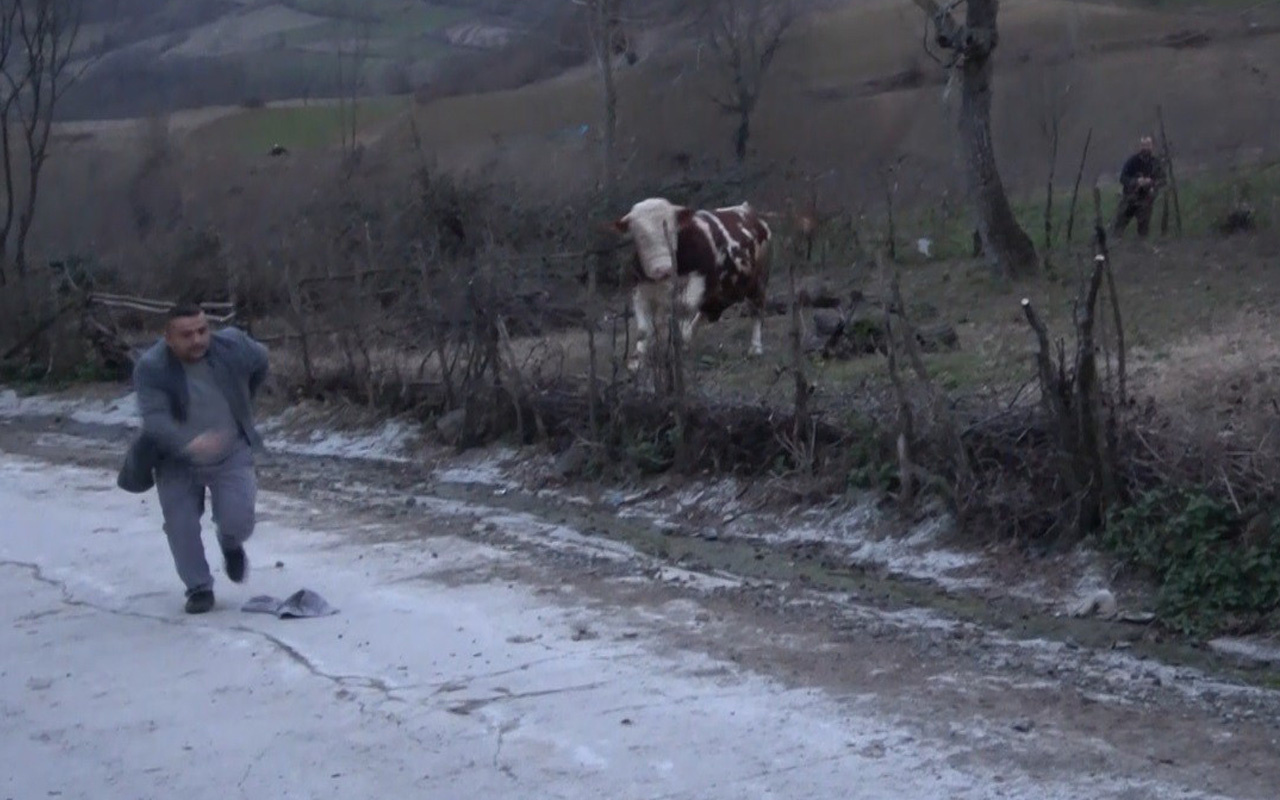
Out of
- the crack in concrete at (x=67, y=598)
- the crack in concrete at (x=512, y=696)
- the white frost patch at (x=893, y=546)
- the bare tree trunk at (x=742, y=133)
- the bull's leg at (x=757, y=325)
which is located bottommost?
the white frost patch at (x=893, y=546)

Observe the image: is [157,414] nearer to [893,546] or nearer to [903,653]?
[903,653]

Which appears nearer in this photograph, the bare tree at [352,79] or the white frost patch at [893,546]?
the white frost patch at [893,546]

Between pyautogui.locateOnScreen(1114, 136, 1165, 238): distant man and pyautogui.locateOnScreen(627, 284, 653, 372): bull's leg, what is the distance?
8.72 meters

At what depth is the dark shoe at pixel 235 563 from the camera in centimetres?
1112

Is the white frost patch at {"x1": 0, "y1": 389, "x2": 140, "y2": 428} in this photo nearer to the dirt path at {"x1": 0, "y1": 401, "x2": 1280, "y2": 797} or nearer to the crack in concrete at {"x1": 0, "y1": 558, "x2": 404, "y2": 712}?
the dirt path at {"x1": 0, "y1": 401, "x2": 1280, "y2": 797}

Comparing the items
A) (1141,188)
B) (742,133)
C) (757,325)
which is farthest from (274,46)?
(757,325)

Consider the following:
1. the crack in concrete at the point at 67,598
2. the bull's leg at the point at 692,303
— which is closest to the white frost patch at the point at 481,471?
the bull's leg at the point at 692,303

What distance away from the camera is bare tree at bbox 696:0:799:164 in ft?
122

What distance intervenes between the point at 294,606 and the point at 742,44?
29764 mm

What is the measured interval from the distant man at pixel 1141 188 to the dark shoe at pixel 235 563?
16109 mm

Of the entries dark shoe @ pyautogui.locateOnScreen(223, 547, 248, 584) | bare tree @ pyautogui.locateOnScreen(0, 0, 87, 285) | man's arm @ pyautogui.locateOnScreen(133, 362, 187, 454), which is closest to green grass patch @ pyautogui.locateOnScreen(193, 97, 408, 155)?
bare tree @ pyautogui.locateOnScreen(0, 0, 87, 285)

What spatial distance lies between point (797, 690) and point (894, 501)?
3.71 metres

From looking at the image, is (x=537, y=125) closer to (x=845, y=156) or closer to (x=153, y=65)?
(x=845, y=156)

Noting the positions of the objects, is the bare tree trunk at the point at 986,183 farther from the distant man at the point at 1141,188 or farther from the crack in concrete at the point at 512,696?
the crack in concrete at the point at 512,696
